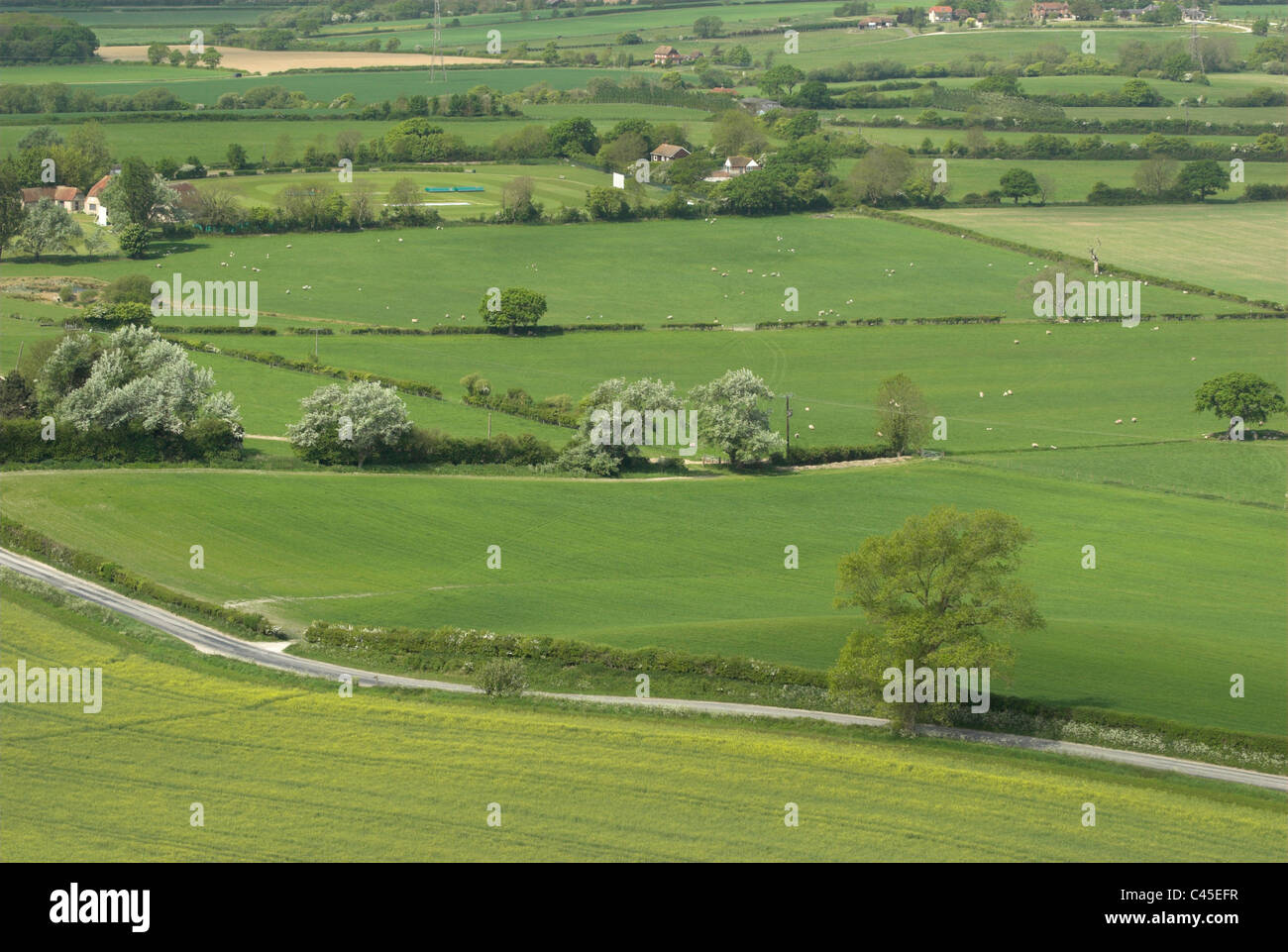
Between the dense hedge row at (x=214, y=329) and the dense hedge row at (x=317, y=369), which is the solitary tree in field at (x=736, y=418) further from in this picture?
the dense hedge row at (x=214, y=329)

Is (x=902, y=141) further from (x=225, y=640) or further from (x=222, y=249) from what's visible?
(x=225, y=640)

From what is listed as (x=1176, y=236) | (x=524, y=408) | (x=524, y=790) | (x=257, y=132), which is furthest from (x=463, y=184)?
(x=524, y=790)

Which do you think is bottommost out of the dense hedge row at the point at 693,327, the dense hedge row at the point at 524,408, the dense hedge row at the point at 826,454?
the dense hedge row at the point at 826,454

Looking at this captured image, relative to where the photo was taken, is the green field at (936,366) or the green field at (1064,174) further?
the green field at (1064,174)

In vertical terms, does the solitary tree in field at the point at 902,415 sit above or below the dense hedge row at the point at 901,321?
below

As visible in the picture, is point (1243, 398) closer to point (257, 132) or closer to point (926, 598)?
point (926, 598)

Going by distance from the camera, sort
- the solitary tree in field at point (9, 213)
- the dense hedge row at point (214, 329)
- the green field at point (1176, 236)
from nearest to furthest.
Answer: the dense hedge row at point (214, 329) < the solitary tree in field at point (9, 213) < the green field at point (1176, 236)

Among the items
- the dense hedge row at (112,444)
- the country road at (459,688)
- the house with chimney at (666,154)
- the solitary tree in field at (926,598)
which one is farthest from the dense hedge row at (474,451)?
the house with chimney at (666,154)

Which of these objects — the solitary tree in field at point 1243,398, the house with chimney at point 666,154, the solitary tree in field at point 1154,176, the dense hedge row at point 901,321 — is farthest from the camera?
the house with chimney at point 666,154

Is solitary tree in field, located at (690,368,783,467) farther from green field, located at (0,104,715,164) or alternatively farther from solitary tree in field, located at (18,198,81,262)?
green field, located at (0,104,715,164)
